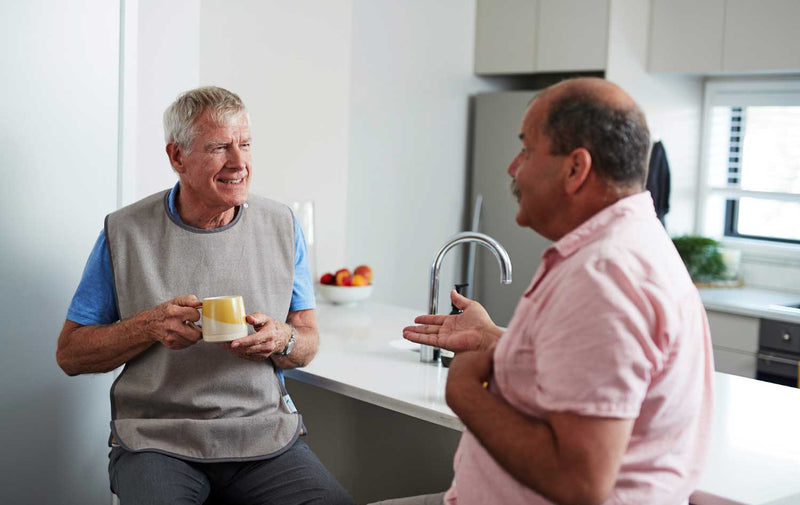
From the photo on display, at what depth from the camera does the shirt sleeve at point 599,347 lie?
1.01 metres

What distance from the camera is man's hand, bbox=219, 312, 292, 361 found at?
187cm

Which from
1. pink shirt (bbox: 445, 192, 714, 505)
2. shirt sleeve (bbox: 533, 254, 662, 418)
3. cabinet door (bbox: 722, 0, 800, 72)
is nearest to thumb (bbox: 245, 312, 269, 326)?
pink shirt (bbox: 445, 192, 714, 505)

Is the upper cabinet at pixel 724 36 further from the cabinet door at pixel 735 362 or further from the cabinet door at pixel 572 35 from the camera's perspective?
the cabinet door at pixel 735 362

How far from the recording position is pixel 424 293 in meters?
4.38

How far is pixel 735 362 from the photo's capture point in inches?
144

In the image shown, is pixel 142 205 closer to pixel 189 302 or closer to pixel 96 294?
pixel 96 294

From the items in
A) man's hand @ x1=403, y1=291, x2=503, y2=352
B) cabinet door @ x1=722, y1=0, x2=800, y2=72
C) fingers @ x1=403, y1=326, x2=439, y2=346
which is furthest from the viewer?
cabinet door @ x1=722, y1=0, x2=800, y2=72

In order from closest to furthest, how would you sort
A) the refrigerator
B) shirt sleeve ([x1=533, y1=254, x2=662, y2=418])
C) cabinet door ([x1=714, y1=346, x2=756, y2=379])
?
1. shirt sleeve ([x1=533, y1=254, x2=662, y2=418])
2. cabinet door ([x1=714, y1=346, x2=756, y2=379])
3. the refrigerator

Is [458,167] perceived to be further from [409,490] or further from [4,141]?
[4,141]

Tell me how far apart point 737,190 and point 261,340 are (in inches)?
128

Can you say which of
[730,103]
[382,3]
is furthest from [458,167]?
[730,103]

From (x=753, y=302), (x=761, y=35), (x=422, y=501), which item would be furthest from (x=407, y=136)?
(x=422, y=501)

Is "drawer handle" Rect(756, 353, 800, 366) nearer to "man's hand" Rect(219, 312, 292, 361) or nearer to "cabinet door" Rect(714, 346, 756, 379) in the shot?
"cabinet door" Rect(714, 346, 756, 379)

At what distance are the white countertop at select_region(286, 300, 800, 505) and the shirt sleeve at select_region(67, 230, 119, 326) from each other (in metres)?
0.50
